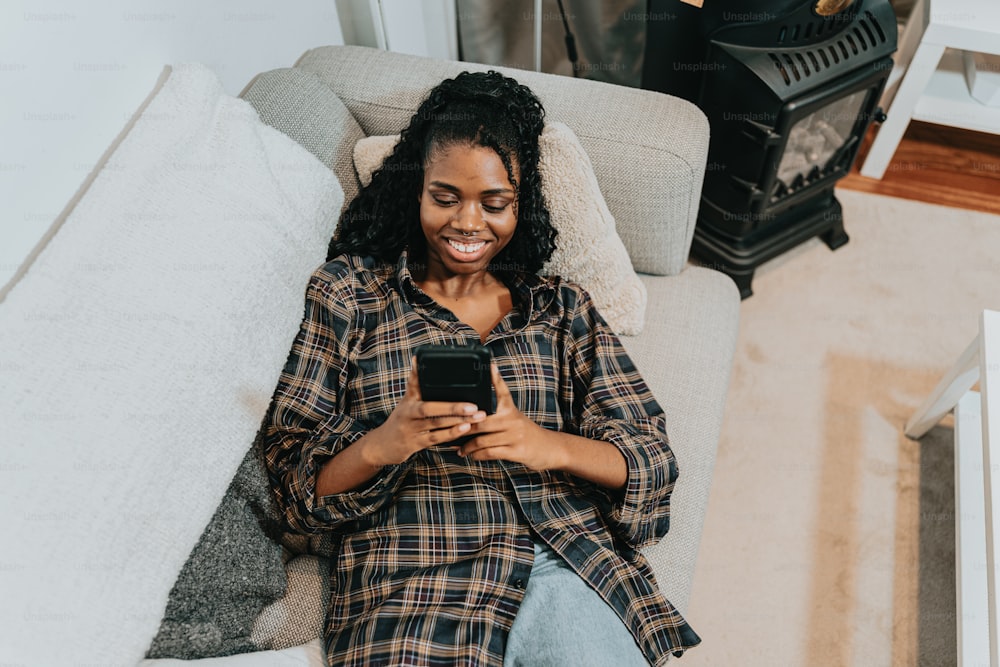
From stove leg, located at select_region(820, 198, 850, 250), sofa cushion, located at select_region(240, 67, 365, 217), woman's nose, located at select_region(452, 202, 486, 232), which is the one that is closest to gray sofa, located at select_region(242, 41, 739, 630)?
sofa cushion, located at select_region(240, 67, 365, 217)

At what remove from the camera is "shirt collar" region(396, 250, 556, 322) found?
44.9 inches

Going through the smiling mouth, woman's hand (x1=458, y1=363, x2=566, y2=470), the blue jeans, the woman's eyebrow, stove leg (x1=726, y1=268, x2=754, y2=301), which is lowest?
stove leg (x1=726, y1=268, x2=754, y2=301)

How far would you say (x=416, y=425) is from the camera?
0.88m

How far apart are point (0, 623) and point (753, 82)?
1533 mm

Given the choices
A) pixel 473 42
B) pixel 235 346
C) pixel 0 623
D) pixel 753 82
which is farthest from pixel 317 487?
pixel 473 42

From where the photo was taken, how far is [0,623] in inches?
27.4

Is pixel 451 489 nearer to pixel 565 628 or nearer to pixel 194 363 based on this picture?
pixel 565 628

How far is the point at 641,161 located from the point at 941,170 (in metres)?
1.47

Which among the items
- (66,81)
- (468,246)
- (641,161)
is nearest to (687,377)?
(641,161)

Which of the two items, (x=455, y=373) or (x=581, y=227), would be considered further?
(x=581, y=227)

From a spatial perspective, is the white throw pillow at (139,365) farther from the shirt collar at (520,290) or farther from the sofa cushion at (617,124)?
the sofa cushion at (617,124)

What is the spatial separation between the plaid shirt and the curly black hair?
72 mm

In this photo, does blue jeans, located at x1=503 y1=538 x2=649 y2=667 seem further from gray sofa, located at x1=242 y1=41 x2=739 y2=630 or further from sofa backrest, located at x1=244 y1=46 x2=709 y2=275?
sofa backrest, located at x1=244 y1=46 x2=709 y2=275

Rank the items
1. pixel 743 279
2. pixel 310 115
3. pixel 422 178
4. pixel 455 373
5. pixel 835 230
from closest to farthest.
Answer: pixel 455 373 → pixel 422 178 → pixel 310 115 → pixel 743 279 → pixel 835 230
